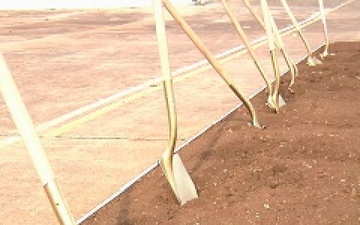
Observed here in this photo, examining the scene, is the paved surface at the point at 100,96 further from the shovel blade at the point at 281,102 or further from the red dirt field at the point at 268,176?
the shovel blade at the point at 281,102

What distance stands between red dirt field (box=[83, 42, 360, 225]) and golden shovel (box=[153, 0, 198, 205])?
98 mm

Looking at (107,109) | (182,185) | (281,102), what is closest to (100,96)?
(107,109)

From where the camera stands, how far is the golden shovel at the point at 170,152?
4.82 meters

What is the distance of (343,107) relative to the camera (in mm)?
7598

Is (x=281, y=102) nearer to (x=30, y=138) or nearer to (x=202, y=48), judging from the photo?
(x=202, y=48)

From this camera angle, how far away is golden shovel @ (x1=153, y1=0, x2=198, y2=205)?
4820 mm

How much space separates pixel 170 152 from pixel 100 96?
4.48 meters

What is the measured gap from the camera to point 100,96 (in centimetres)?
928

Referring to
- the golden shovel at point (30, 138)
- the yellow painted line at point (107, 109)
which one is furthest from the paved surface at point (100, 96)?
the golden shovel at point (30, 138)

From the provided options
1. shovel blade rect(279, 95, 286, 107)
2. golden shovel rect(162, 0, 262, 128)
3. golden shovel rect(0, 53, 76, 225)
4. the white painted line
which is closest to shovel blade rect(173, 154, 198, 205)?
the white painted line

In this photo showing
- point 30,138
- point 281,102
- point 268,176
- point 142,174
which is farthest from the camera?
point 281,102

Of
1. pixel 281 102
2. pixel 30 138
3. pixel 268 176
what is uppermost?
pixel 30 138

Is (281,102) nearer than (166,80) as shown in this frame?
No

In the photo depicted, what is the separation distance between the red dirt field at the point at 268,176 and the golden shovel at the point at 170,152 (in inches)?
3.9
